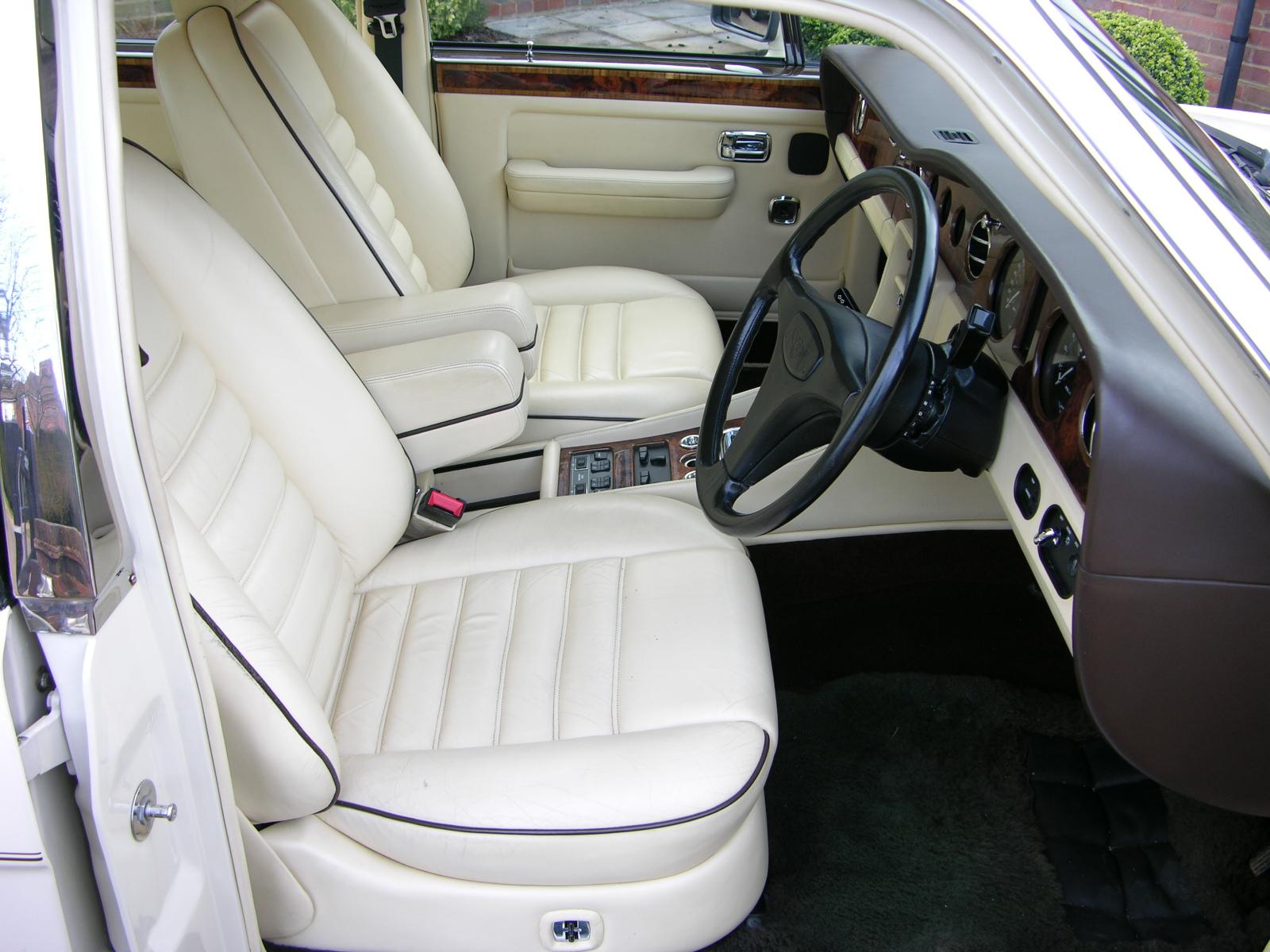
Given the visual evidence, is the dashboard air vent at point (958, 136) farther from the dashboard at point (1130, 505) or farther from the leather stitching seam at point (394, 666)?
the leather stitching seam at point (394, 666)

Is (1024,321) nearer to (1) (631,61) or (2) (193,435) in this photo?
(2) (193,435)

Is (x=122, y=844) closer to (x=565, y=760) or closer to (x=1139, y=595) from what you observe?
(x=565, y=760)

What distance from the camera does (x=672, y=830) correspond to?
1.08 metres

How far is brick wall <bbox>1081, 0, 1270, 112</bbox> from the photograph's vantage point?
3377mm

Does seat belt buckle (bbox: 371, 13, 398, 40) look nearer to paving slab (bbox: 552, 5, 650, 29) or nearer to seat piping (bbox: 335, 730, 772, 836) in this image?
paving slab (bbox: 552, 5, 650, 29)

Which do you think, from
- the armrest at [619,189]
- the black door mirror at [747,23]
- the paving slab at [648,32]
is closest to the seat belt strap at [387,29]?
the armrest at [619,189]

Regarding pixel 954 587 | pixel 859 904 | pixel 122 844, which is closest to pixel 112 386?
pixel 122 844

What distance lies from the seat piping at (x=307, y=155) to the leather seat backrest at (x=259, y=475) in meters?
0.37

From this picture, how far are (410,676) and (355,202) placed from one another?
821 mm

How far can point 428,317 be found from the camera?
66.9 inches

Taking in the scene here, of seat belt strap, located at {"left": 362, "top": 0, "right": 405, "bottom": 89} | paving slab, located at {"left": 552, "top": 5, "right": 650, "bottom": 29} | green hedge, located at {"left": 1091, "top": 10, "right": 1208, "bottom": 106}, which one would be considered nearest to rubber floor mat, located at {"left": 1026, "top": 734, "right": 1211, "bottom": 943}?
paving slab, located at {"left": 552, "top": 5, "right": 650, "bottom": 29}

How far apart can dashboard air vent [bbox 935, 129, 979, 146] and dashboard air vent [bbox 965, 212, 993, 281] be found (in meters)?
0.15

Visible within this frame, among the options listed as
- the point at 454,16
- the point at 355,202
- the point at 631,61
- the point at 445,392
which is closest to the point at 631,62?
the point at 631,61

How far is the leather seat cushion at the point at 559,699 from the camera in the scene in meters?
1.08
